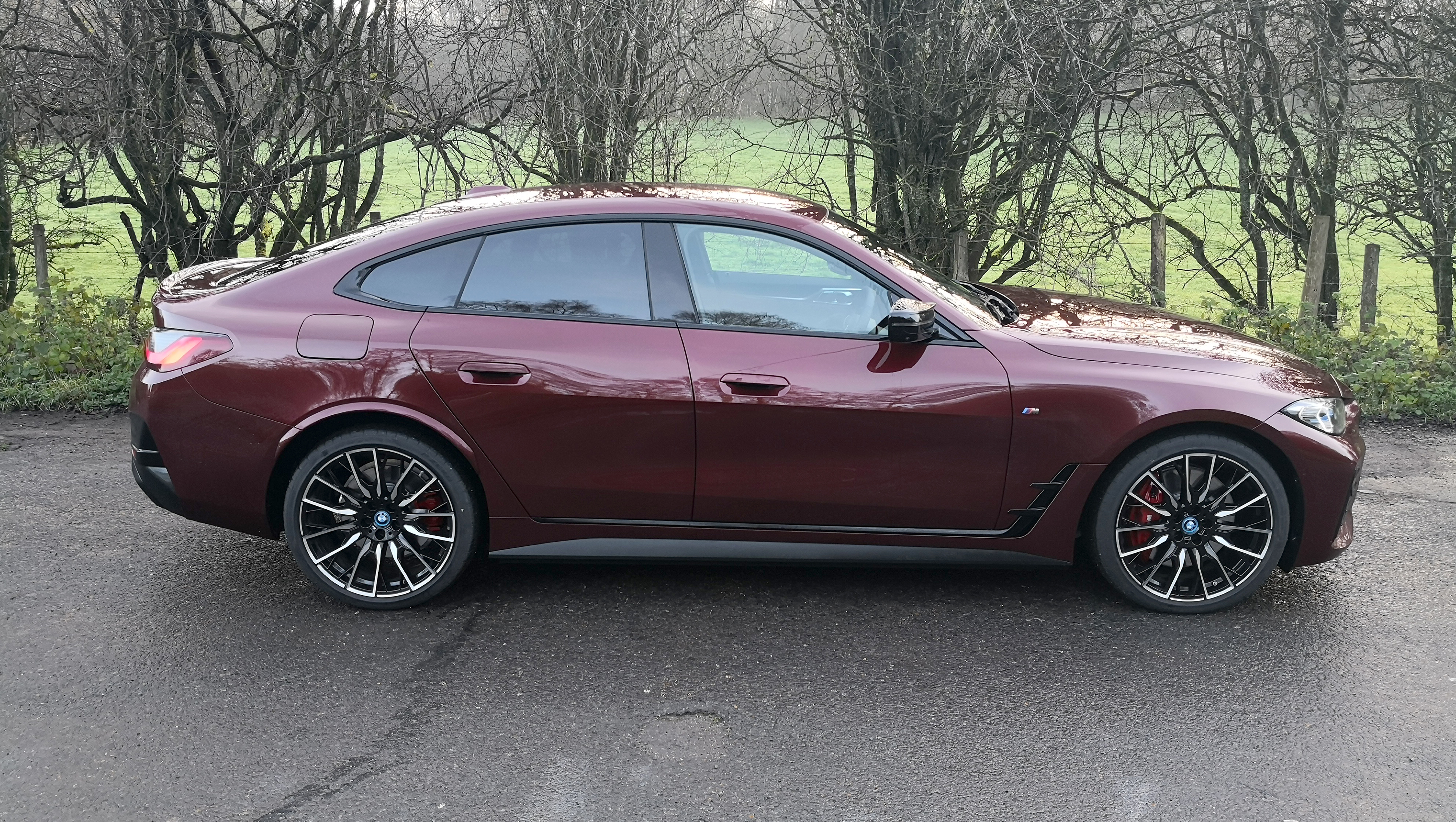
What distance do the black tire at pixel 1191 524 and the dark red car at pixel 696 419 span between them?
0.01m

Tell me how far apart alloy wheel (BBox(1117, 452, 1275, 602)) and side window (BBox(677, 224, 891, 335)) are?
1.19m

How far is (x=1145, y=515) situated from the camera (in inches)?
168

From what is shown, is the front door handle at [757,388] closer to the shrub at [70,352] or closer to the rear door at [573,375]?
the rear door at [573,375]

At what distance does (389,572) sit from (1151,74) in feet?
23.2

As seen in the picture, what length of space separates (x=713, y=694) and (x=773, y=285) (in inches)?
61.6

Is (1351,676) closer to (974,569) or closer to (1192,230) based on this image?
(974,569)

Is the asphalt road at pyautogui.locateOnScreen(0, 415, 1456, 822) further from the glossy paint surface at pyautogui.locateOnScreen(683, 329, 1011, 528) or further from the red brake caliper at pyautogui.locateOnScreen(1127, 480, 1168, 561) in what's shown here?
the glossy paint surface at pyautogui.locateOnScreen(683, 329, 1011, 528)

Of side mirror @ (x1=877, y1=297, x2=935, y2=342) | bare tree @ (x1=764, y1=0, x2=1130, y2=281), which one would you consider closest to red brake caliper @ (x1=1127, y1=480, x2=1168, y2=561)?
side mirror @ (x1=877, y1=297, x2=935, y2=342)

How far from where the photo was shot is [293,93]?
29.2ft

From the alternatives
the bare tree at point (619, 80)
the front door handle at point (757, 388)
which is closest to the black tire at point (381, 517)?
the front door handle at point (757, 388)

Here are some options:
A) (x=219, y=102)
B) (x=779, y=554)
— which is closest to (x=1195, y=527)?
(x=779, y=554)

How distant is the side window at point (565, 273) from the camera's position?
4.29 m

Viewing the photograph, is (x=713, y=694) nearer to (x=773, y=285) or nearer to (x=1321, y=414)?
(x=773, y=285)

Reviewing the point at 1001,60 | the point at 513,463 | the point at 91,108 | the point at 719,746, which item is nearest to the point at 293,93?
the point at 91,108
